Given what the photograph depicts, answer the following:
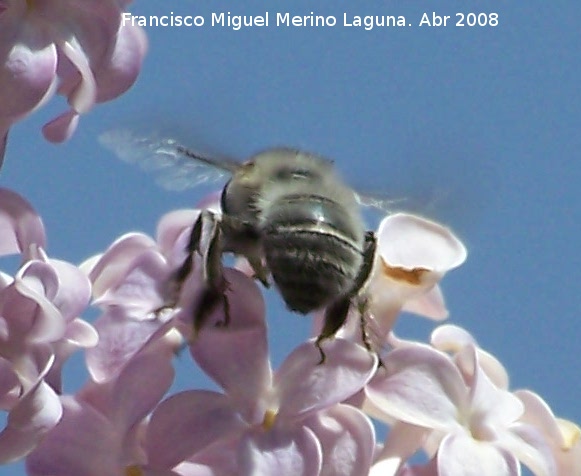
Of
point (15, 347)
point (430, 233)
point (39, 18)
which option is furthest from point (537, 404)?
point (39, 18)

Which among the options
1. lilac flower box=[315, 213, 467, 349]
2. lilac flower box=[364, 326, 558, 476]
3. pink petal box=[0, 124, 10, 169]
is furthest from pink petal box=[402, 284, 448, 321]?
pink petal box=[0, 124, 10, 169]

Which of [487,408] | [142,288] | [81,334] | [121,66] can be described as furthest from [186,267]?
[487,408]

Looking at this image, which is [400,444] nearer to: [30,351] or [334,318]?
[334,318]

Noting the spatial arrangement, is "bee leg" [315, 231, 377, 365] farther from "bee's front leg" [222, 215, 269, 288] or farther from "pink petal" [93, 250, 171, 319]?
"pink petal" [93, 250, 171, 319]

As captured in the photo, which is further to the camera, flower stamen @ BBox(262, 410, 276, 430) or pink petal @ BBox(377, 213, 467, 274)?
pink petal @ BBox(377, 213, 467, 274)

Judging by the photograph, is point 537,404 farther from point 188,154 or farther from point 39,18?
point 39,18

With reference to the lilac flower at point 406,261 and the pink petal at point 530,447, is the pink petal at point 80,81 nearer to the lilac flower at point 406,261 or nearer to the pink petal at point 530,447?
the lilac flower at point 406,261
